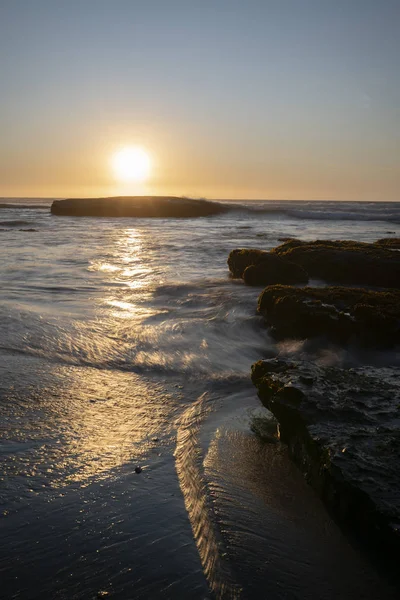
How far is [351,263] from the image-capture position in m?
9.36

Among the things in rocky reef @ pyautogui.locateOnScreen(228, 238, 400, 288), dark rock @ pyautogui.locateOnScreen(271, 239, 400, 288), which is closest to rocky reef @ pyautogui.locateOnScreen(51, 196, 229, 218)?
dark rock @ pyautogui.locateOnScreen(271, 239, 400, 288)

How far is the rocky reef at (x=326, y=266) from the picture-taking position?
8.91 meters

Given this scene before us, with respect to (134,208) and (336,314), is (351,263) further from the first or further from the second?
(134,208)

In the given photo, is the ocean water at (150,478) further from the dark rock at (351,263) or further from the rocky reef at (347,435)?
the dark rock at (351,263)

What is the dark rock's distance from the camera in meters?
8.85

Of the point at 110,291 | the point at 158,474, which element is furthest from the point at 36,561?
the point at 110,291

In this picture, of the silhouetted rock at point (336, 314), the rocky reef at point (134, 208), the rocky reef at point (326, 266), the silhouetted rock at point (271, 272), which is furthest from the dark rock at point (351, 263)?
the rocky reef at point (134, 208)

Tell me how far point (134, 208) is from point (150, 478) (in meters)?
47.0

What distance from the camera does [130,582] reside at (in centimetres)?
194

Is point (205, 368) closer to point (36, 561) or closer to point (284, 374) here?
point (284, 374)

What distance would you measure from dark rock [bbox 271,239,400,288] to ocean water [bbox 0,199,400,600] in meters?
3.85

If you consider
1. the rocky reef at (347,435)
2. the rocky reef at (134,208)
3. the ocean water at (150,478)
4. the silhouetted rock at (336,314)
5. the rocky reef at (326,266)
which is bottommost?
the ocean water at (150,478)

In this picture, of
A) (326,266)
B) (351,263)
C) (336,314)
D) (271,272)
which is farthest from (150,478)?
(326,266)

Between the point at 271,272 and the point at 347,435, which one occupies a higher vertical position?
the point at 271,272
